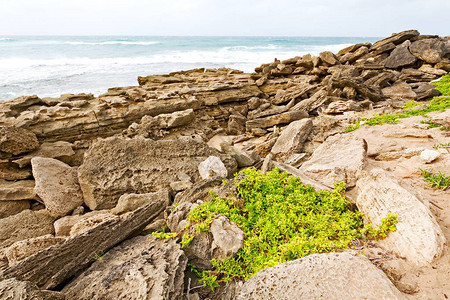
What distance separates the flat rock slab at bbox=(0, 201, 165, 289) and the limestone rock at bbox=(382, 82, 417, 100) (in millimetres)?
12408

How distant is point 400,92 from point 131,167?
12413 millimetres

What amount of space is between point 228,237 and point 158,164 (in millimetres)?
3359

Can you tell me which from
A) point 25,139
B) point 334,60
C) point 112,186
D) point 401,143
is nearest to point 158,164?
point 112,186

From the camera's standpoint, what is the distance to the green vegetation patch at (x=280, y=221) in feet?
8.48

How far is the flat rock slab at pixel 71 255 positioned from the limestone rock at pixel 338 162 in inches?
126

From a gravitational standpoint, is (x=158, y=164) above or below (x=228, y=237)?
below

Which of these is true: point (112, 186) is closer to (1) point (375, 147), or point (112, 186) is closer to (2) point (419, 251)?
(2) point (419, 251)

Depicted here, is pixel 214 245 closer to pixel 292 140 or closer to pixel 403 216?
pixel 403 216

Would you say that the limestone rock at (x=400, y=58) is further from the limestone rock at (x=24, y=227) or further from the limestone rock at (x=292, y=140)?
the limestone rock at (x=24, y=227)

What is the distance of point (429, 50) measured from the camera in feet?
47.1

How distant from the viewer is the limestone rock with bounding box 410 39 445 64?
14133 millimetres

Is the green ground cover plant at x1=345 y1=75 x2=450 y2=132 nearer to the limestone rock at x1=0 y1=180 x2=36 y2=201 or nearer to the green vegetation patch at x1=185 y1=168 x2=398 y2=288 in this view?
the green vegetation patch at x1=185 y1=168 x2=398 y2=288

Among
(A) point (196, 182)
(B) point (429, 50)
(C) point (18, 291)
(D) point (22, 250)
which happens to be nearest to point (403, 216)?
(A) point (196, 182)

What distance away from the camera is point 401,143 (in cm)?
552
